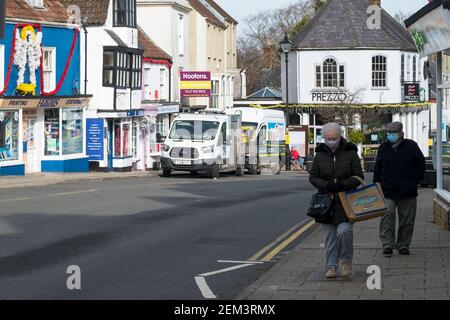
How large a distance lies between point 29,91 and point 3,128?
2.42 m

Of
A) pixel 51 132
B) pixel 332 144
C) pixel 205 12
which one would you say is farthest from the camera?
pixel 205 12

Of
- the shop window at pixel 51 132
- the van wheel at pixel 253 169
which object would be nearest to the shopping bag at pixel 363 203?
the shop window at pixel 51 132

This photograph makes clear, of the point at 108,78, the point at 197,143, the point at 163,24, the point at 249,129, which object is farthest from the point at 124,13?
the point at 197,143

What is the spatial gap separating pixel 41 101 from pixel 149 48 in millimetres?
16412

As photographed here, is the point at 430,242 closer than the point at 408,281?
No

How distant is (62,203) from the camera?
77.4ft

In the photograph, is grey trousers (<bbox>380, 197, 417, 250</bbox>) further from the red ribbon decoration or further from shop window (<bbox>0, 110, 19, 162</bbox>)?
the red ribbon decoration

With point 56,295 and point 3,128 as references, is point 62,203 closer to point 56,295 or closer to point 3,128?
point 56,295

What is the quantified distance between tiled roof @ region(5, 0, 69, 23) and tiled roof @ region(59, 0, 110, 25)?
156 cm

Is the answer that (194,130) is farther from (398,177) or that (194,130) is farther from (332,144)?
(332,144)

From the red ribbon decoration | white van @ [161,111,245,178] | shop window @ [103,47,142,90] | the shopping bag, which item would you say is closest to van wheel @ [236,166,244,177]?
white van @ [161,111,245,178]

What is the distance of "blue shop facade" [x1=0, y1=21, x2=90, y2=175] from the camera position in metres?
39.7

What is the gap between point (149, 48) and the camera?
57125 mm
